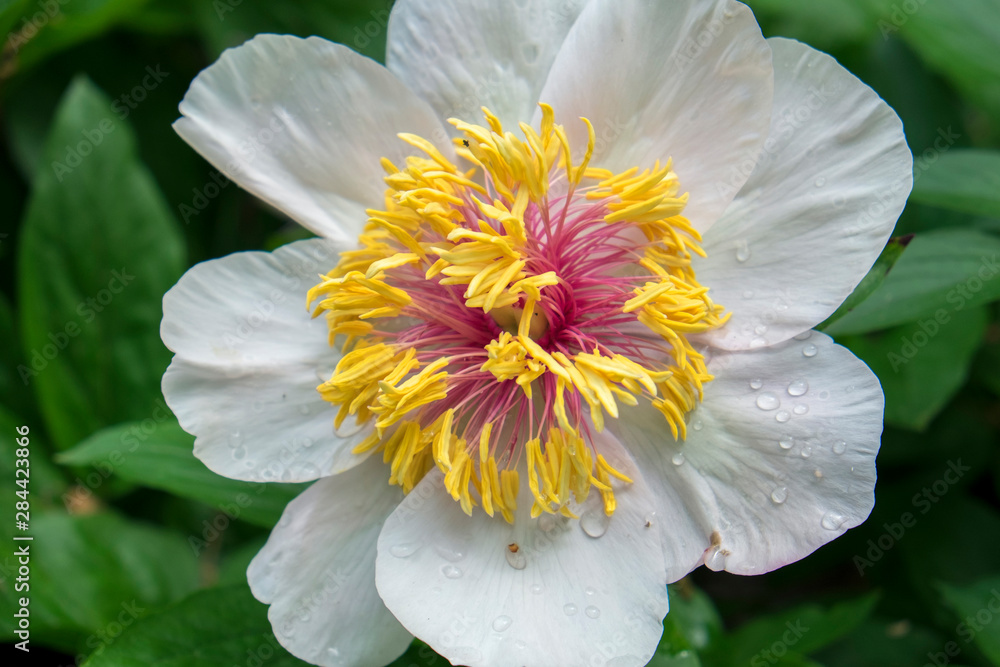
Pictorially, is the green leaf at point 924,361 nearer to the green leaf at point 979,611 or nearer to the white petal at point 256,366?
the green leaf at point 979,611

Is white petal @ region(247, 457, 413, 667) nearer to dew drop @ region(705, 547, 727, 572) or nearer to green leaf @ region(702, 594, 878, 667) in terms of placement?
dew drop @ region(705, 547, 727, 572)

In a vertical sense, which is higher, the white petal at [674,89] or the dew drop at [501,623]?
the white petal at [674,89]

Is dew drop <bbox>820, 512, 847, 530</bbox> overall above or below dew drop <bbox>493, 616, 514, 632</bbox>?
above

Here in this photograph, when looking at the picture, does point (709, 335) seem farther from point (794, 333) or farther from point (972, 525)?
point (972, 525)

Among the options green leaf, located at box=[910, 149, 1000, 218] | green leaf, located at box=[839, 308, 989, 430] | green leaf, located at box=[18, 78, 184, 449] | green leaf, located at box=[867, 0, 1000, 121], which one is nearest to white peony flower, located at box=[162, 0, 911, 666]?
green leaf, located at box=[910, 149, 1000, 218]

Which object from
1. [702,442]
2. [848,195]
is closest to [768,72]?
[848,195]

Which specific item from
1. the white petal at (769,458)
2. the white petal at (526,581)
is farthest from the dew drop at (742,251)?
the white petal at (526,581)
